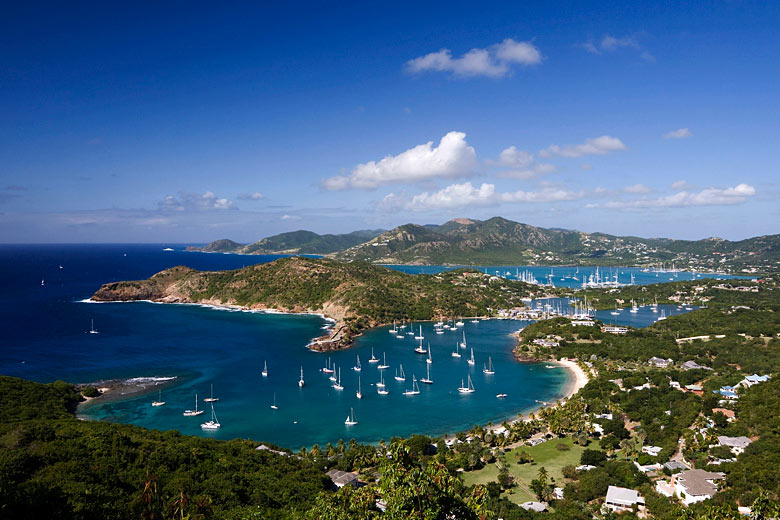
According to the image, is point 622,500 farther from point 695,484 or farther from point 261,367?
point 261,367

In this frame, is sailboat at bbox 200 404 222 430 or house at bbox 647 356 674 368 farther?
house at bbox 647 356 674 368

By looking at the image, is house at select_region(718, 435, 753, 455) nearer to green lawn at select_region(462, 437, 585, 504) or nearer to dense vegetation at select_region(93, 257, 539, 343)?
green lawn at select_region(462, 437, 585, 504)

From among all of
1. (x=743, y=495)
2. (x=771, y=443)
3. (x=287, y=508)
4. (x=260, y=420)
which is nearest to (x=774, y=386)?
(x=771, y=443)

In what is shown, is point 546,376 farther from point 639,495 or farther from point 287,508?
point 287,508

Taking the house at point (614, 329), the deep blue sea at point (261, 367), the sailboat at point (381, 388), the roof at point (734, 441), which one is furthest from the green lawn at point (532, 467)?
the house at point (614, 329)

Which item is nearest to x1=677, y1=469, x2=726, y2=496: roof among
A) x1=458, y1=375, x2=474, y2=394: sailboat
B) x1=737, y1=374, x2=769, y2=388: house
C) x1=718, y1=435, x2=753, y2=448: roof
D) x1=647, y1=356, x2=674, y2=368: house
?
x1=718, y1=435, x2=753, y2=448: roof

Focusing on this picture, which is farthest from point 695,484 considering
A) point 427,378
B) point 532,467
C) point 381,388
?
point 427,378

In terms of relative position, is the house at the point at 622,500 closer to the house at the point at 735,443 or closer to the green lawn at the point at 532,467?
the green lawn at the point at 532,467
